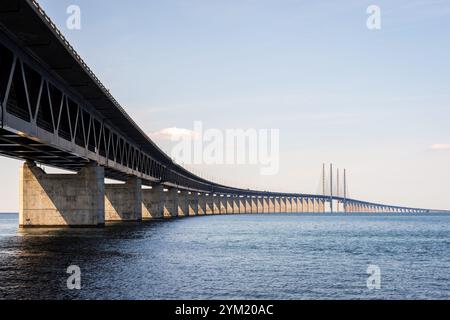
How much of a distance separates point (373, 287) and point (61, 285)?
1286 cm

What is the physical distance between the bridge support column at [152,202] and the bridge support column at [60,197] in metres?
51.7

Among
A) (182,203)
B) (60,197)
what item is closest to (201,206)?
(182,203)

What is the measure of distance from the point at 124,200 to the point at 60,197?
31.5 metres

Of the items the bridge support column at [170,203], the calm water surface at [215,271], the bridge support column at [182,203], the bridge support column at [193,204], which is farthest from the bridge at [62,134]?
the bridge support column at [193,204]

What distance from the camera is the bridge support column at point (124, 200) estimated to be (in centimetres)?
9419

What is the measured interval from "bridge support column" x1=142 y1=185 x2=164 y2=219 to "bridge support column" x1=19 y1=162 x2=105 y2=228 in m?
51.7

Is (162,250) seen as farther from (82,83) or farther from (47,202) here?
(47,202)

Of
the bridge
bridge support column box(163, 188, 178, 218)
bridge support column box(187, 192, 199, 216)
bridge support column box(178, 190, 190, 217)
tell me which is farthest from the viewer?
bridge support column box(187, 192, 199, 216)

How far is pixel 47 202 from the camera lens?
64125mm

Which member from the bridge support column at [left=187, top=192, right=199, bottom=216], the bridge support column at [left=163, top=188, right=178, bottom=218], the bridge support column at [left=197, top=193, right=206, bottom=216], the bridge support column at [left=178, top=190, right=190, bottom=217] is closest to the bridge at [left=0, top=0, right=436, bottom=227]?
the bridge support column at [left=163, top=188, right=178, bottom=218]

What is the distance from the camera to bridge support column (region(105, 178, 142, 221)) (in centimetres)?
9419

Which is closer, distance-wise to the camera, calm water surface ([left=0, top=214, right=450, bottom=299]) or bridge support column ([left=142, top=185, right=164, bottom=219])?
calm water surface ([left=0, top=214, right=450, bottom=299])

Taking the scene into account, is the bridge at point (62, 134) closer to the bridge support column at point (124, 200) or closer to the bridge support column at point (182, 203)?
the bridge support column at point (124, 200)

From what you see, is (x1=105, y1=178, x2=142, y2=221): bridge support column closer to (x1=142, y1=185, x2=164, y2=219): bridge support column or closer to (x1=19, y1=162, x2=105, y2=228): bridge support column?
(x1=142, y1=185, x2=164, y2=219): bridge support column
